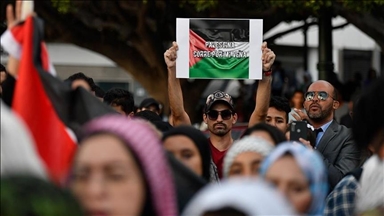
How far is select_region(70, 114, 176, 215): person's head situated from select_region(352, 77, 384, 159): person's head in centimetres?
174

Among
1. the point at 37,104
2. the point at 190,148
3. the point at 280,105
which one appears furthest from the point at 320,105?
the point at 37,104

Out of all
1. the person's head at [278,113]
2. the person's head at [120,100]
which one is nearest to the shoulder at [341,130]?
the person's head at [278,113]

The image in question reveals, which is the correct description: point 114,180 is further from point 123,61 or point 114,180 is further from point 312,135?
point 123,61

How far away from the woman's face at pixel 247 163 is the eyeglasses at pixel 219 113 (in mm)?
3651

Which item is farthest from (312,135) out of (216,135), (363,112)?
(363,112)

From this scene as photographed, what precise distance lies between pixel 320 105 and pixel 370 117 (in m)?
4.22

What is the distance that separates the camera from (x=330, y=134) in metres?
8.66

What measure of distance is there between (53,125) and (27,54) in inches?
14.3

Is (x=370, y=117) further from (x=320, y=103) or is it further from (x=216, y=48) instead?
(x=320, y=103)

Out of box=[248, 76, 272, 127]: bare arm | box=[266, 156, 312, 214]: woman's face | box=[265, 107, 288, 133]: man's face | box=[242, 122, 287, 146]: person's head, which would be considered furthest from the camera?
box=[265, 107, 288, 133]: man's face

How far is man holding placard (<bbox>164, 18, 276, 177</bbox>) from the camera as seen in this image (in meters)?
7.51

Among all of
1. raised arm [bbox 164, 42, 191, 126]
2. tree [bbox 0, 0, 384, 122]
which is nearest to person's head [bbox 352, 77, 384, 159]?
raised arm [bbox 164, 42, 191, 126]

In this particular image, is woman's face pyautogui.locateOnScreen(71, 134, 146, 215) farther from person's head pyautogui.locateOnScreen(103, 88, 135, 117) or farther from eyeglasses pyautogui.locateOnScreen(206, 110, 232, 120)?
person's head pyautogui.locateOnScreen(103, 88, 135, 117)

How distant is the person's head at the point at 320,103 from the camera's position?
9164mm
